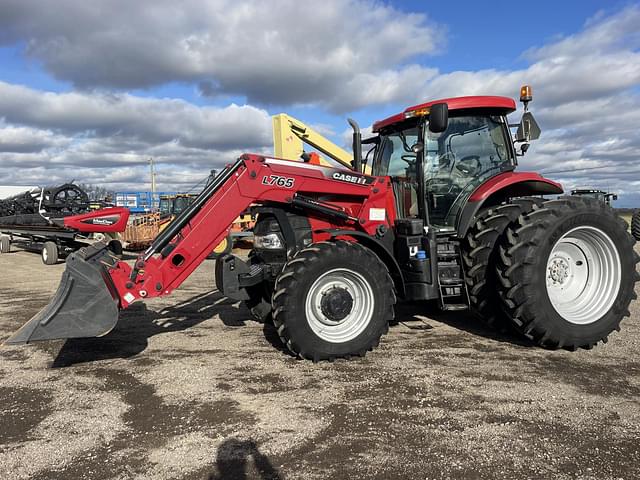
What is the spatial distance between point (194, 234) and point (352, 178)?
1805mm

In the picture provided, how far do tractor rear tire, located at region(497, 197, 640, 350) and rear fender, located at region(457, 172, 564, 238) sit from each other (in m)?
0.47

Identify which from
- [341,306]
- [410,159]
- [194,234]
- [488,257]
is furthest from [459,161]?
[194,234]

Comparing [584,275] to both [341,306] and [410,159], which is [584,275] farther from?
[341,306]

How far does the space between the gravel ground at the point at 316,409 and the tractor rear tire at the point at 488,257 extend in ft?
1.29

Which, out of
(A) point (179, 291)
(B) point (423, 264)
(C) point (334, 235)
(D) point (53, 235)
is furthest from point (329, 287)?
(D) point (53, 235)

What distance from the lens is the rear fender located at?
5.24 meters

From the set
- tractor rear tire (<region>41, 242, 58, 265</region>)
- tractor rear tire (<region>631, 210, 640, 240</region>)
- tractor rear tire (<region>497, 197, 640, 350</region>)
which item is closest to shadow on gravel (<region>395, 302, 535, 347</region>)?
tractor rear tire (<region>497, 197, 640, 350</region>)

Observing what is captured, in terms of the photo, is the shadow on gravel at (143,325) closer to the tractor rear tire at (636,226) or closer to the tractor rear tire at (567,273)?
the tractor rear tire at (567,273)

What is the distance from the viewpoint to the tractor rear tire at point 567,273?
4.72 metres

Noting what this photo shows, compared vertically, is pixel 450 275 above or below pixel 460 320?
above

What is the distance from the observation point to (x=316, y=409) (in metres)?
3.63

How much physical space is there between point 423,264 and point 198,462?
310 cm

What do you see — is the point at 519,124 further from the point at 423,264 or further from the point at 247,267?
the point at 247,267

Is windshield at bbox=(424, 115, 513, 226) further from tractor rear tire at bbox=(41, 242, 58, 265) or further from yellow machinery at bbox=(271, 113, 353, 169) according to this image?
tractor rear tire at bbox=(41, 242, 58, 265)
